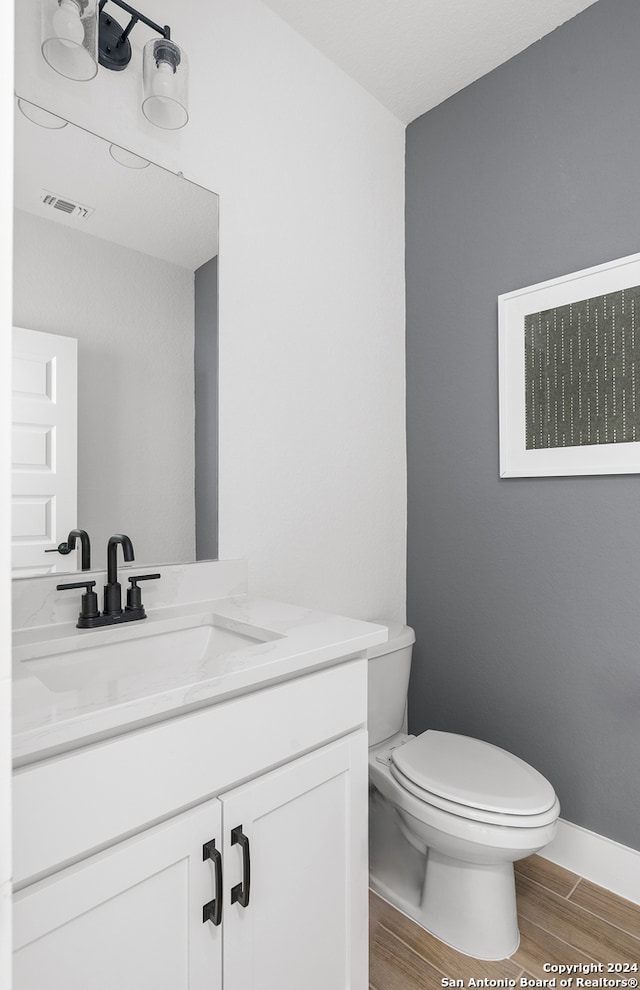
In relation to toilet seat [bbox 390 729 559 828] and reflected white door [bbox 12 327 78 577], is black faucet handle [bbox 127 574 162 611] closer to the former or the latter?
reflected white door [bbox 12 327 78 577]

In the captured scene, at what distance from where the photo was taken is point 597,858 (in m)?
1.62

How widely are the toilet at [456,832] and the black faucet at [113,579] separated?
0.80 m

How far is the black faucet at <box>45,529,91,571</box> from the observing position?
1.23 m

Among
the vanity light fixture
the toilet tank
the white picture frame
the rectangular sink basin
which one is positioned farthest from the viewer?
the toilet tank

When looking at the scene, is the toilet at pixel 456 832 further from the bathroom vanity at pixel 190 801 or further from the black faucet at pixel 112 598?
the black faucet at pixel 112 598

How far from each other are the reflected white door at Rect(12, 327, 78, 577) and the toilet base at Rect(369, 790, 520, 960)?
1.24 m

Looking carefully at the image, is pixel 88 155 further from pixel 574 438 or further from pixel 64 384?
pixel 574 438

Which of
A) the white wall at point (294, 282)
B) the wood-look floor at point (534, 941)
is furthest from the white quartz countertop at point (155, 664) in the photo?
the wood-look floor at point (534, 941)

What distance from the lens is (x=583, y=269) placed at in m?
1.66

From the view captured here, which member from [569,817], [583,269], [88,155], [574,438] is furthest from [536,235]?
[569,817]

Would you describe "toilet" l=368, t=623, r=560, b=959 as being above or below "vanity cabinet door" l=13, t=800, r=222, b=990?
below

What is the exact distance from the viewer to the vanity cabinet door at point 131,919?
722mm

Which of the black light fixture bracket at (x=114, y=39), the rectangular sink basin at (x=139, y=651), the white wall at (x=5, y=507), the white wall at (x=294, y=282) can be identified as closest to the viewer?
the white wall at (x=5, y=507)

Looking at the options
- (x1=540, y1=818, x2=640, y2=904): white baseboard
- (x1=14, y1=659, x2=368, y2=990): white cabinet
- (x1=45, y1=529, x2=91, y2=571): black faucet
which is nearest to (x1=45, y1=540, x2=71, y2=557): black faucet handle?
(x1=45, y1=529, x2=91, y2=571): black faucet
